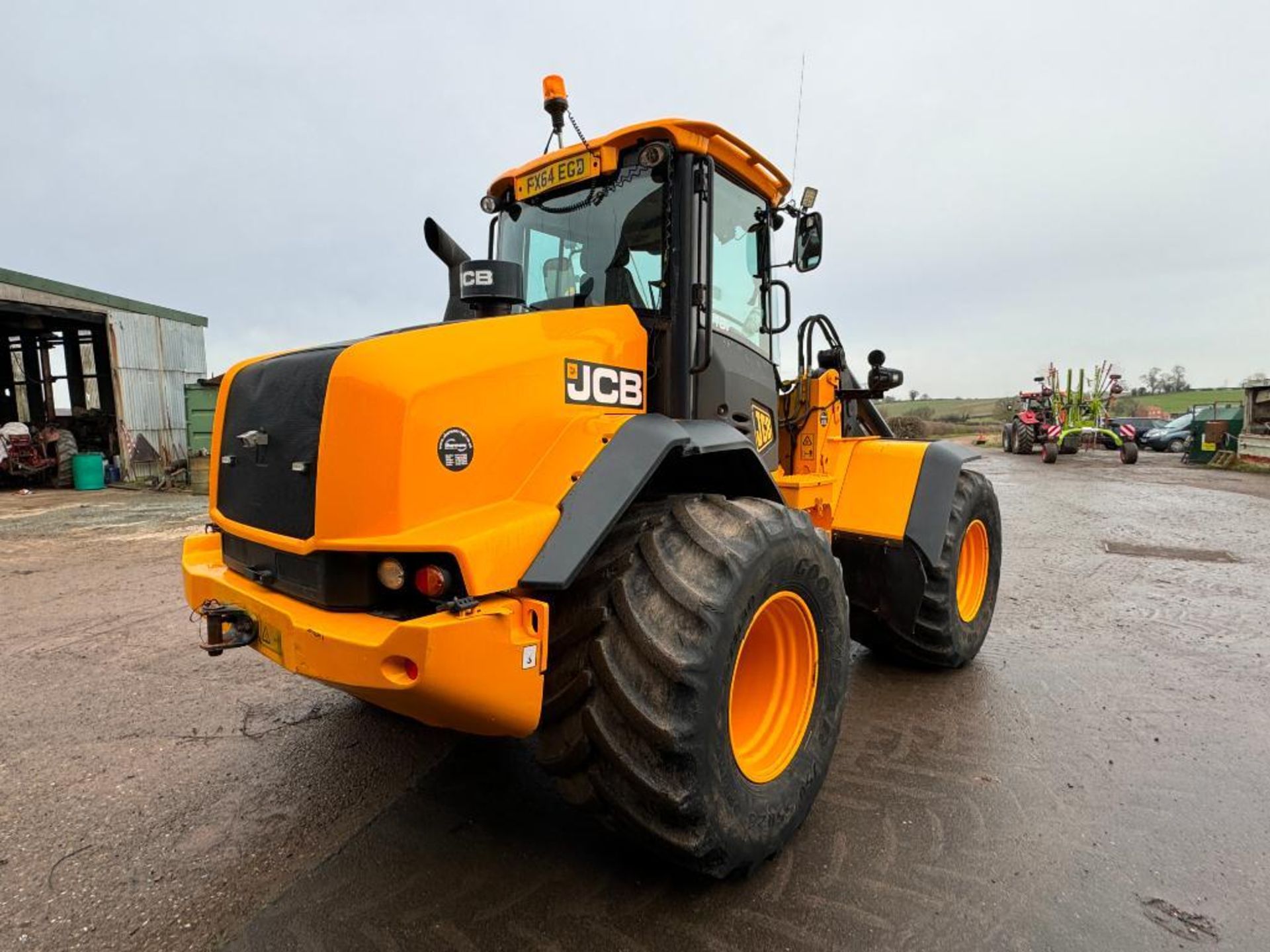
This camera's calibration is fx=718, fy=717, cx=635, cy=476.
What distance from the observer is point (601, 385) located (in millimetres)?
2500

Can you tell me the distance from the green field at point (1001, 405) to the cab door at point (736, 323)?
35737mm

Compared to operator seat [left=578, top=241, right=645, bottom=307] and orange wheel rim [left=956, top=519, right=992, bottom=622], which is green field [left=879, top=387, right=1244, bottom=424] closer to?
orange wheel rim [left=956, top=519, right=992, bottom=622]

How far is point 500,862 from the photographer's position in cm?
235

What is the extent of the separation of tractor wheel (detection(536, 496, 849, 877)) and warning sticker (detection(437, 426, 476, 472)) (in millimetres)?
504

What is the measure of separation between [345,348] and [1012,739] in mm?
3184

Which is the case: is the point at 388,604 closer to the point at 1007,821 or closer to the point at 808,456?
the point at 1007,821

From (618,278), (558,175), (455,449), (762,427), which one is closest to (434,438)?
(455,449)

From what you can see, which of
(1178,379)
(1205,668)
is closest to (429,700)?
(1205,668)

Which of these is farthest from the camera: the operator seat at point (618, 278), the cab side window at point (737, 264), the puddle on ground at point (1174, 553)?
the puddle on ground at point (1174, 553)

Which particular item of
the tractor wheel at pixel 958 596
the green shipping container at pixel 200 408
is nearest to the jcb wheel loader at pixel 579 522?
the tractor wheel at pixel 958 596

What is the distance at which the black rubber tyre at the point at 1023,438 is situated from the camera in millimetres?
22328

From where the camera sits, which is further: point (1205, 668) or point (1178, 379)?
point (1178, 379)

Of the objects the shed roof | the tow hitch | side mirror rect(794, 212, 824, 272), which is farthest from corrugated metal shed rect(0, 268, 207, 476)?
side mirror rect(794, 212, 824, 272)

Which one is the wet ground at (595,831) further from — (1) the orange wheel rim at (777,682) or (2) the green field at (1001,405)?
(2) the green field at (1001,405)
